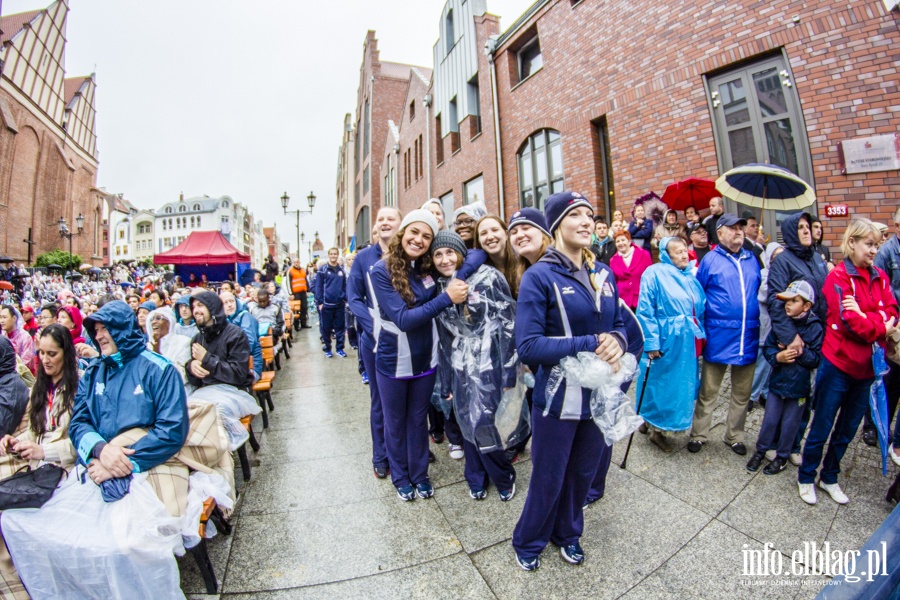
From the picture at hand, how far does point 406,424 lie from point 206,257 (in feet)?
52.2

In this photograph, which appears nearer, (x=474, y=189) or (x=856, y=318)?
(x=856, y=318)

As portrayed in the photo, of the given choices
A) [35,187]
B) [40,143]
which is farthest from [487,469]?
[40,143]

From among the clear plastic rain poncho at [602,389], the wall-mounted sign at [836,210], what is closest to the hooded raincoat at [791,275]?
the clear plastic rain poncho at [602,389]

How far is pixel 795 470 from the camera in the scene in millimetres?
3262

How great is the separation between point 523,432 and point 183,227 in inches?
3539

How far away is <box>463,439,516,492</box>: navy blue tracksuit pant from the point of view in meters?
2.97

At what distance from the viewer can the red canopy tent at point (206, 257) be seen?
51.8 ft

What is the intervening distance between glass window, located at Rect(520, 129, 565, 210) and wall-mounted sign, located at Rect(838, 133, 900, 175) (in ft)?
16.2

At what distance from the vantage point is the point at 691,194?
6281mm

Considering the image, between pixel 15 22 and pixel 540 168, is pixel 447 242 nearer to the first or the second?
pixel 540 168

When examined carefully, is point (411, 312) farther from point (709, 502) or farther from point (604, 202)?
point (604, 202)

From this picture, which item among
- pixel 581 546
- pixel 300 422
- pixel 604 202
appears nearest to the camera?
pixel 581 546

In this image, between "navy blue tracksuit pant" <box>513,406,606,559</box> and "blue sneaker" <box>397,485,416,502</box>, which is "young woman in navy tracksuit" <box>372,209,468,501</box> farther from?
"navy blue tracksuit pant" <box>513,406,606,559</box>

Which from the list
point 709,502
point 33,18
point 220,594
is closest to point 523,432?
point 709,502
